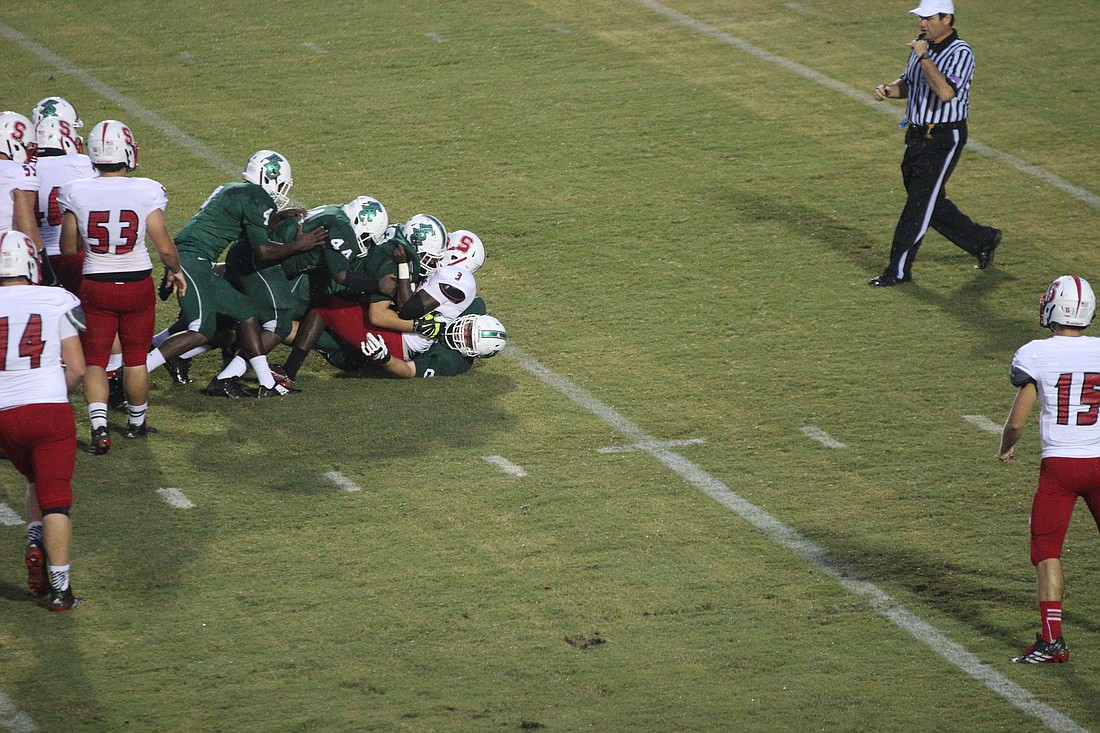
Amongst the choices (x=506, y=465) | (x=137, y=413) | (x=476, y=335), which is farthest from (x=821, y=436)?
(x=137, y=413)

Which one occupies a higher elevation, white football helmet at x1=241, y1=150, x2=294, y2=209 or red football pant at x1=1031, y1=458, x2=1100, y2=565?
white football helmet at x1=241, y1=150, x2=294, y2=209

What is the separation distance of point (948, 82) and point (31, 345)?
20.3ft

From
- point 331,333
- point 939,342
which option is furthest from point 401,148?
point 939,342

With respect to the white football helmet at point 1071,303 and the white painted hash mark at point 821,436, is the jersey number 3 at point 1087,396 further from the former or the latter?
the white painted hash mark at point 821,436

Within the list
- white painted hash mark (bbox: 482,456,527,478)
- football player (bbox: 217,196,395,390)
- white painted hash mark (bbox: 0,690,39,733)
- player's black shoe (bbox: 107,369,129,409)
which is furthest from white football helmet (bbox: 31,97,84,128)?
white painted hash mark (bbox: 0,690,39,733)

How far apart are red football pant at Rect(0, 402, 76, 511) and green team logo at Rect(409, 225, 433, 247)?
3.06 meters

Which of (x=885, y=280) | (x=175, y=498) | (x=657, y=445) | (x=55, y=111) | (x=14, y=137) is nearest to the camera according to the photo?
(x=175, y=498)

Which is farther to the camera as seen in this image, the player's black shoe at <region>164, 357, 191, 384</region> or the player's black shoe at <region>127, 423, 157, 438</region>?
the player's black shoe at <region>164, 357, 191, 384</region>

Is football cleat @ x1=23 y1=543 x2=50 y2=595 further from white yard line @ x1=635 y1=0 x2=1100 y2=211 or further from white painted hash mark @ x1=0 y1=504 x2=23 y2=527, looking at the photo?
white yard line @ x1=635 y1=0 x2=1100 y2=211

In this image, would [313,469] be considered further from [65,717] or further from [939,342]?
[939,342]

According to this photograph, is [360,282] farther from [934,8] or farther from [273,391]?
[934,8]

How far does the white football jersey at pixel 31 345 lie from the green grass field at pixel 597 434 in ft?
2.76

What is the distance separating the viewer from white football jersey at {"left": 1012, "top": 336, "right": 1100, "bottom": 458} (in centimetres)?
525

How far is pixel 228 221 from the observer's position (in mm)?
7711
